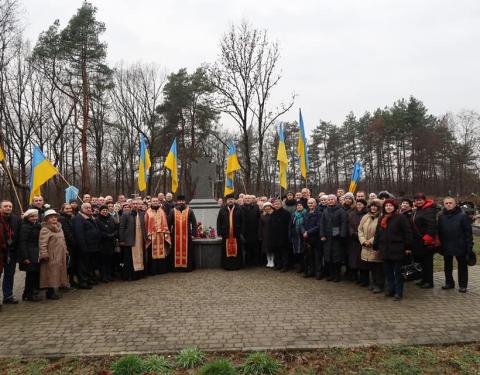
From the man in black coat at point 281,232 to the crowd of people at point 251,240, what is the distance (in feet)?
0.08

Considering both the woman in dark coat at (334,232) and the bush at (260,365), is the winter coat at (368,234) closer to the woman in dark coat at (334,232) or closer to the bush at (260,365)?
the woman in dark coat at (334,232)

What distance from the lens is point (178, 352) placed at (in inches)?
171

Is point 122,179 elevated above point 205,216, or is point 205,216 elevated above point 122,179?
point 122,179

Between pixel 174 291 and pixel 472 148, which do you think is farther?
pixel 472 148

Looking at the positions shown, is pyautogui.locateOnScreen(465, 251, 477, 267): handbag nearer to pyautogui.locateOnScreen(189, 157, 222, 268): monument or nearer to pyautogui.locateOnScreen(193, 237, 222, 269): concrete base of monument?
pyautogui.locateOnScreen(193, 237, 222, 269): concrete base of monument

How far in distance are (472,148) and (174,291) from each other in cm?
4694

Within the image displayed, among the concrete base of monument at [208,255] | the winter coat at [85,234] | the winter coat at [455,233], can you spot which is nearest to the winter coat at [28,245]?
the winter coat at [85,234]

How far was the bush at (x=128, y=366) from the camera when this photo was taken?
12.7 ft

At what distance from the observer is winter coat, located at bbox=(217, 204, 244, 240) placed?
9.74 meters

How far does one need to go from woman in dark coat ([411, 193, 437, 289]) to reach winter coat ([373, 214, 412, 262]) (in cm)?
78

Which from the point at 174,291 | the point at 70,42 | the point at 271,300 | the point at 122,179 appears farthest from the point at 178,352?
the point at 122,179

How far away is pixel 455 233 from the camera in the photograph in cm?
689

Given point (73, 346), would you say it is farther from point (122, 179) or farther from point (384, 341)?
point (122, 179)

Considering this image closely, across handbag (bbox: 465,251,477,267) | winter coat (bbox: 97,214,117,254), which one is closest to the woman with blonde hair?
winter coat (bbox: 97,214,117,254)
